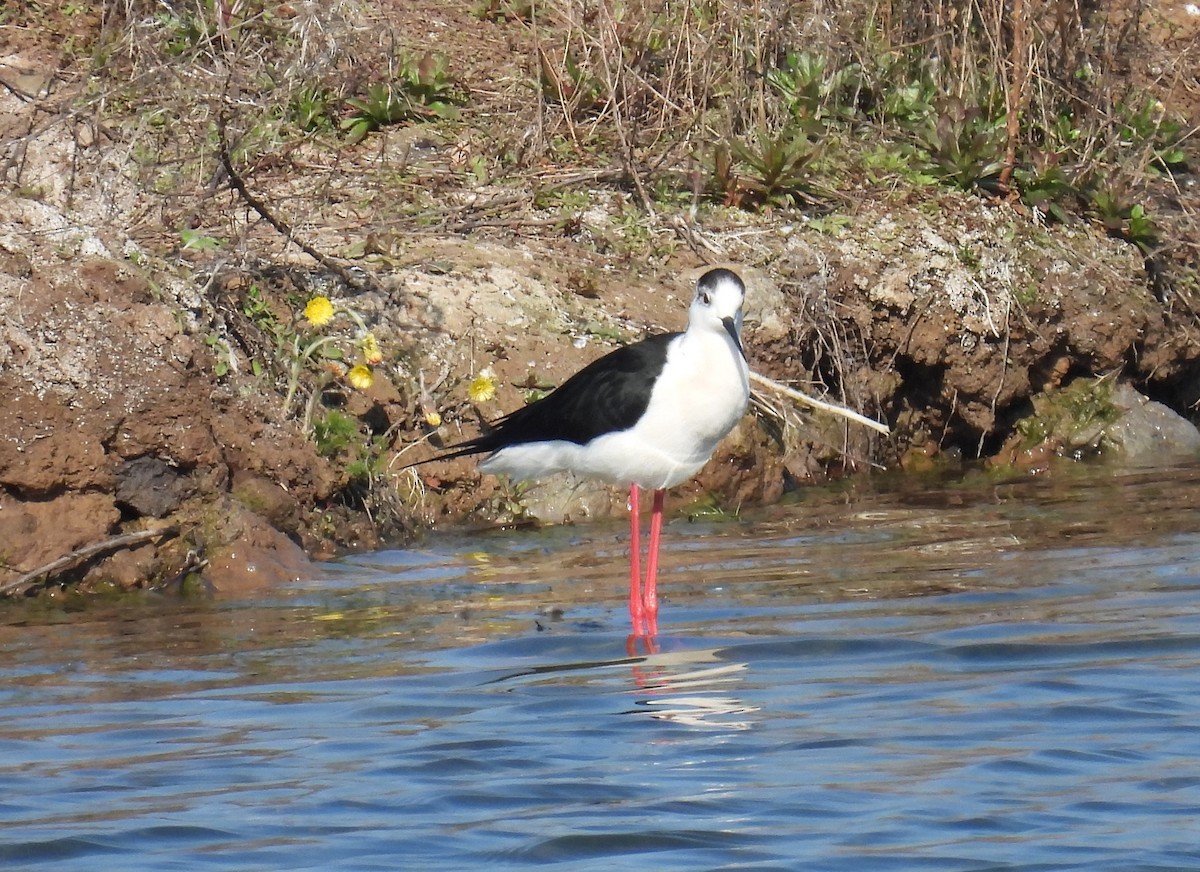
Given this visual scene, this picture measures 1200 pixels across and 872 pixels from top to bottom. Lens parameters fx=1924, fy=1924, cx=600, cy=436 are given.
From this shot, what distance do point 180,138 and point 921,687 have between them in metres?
6.31

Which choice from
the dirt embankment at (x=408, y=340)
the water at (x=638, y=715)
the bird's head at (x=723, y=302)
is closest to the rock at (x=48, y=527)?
the dirt embankment at (x=408, y=340)

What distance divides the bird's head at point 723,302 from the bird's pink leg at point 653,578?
2.67 ft

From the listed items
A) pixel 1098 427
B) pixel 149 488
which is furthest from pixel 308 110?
pixel 1098 427

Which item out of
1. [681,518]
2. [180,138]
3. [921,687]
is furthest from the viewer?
[180,138]

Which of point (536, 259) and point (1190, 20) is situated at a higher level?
point (1190, 20)

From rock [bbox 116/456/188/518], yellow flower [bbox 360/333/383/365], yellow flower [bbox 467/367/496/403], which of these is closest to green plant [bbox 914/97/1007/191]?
yellow flower [bbox 467/367/496/403]

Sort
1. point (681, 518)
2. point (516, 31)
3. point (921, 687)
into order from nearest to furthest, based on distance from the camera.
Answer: point (921, 687) < point (681, 518) < point (516, 31)

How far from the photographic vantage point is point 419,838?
4.18 meters

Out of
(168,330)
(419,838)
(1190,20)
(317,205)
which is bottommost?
(419,838)

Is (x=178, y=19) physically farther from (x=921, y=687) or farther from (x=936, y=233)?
(x=921, y=687)

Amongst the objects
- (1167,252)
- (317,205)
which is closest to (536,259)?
(317,205)

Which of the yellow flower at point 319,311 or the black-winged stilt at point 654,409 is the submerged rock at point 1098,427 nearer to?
the black-winged stilt at point 654,409

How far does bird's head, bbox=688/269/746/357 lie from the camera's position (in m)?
6.86

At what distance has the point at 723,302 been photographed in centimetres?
686
